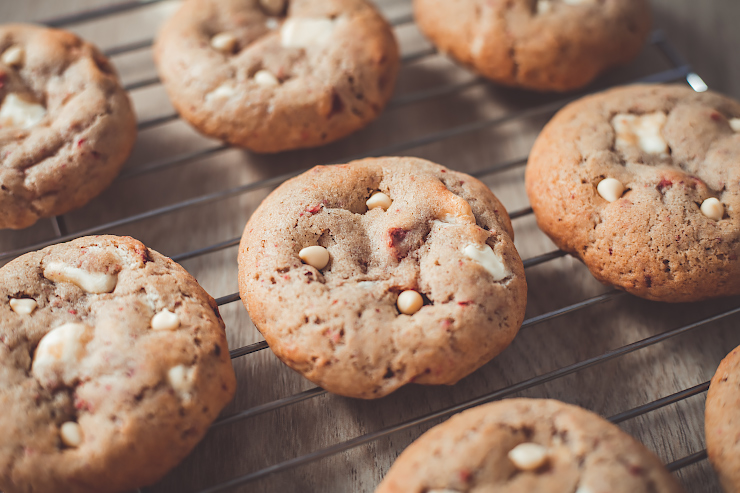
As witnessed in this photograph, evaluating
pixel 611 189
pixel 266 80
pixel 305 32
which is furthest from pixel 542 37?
pixel 266 80

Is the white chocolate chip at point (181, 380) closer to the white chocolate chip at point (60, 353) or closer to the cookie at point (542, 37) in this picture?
the white chocolate chip at point (60, 353)

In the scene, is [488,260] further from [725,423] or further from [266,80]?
[266,80]

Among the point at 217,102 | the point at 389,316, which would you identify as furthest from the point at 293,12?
A: the point at 389,316

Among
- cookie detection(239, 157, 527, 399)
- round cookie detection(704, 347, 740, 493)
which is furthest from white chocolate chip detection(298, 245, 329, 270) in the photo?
round cookie detection(704, 347, 740, 493)

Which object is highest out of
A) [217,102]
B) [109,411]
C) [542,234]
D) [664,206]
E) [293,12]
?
[293,12]

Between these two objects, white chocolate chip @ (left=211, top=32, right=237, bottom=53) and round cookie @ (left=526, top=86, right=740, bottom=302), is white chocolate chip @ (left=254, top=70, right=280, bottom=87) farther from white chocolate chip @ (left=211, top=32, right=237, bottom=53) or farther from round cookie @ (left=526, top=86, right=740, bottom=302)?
round cookie @ (left=526, top=86, right=740, bottom=302)

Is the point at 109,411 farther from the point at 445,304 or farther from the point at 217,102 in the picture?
the point at 217,102
